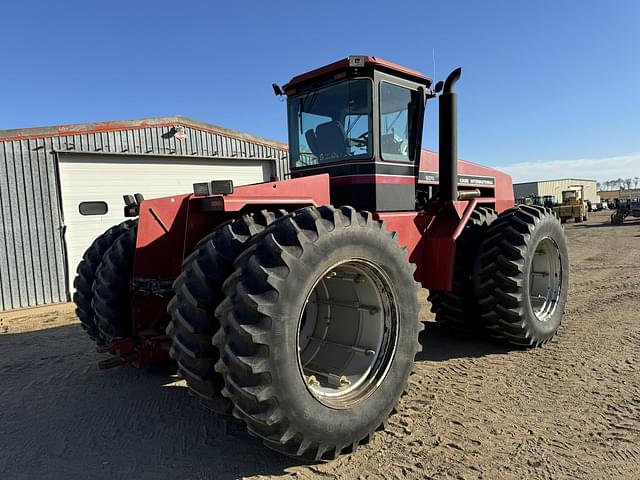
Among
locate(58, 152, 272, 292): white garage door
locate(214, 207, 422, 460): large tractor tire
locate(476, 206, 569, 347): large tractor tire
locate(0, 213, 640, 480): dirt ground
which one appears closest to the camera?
locate(214, 207, 422, 460): large tractor tire

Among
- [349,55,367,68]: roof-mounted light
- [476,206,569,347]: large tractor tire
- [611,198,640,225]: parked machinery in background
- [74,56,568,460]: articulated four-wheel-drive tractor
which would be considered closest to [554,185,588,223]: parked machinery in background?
[611,198,640,225]: parked machinery in background

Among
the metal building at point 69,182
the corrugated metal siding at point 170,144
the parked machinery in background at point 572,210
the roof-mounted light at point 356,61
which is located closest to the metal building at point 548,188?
the parked machinery in background at point 572,210

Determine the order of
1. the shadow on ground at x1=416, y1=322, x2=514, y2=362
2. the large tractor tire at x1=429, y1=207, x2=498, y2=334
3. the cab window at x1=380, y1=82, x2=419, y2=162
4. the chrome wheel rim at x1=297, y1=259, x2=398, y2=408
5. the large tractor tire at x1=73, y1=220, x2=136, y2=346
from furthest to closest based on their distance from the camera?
the large tractor tire at x1=429, y1=207, x2=498, y2=334, the shadow on ground at x1=416, y1=322, x2=514, y2=362, the large tractor tire at x1=73, y1=220, x2=136, y2=346, the cab window at x1=380, y1=82, x2=419, y2=162, the chrome wheel rim at x1=297, y1=259, x2=398, y2=408

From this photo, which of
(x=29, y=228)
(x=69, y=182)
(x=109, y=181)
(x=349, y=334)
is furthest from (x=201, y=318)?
(x=109, y=181)

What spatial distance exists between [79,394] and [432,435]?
3.39 m

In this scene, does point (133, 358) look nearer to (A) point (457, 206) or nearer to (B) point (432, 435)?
(B) point (432, 435)

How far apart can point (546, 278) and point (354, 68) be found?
3.69m

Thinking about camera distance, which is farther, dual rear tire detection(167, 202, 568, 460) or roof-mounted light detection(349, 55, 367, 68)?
roof-mounted light detection(349, 55, 367, 68)

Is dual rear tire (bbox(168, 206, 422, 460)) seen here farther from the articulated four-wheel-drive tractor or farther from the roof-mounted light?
the roof-mounted light

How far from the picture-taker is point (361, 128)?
14.4 feet

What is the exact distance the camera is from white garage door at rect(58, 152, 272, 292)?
1048cm

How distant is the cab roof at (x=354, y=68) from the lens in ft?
13.8

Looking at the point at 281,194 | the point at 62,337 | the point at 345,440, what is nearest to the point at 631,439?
the point at 345,440

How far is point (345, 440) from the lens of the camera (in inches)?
119
